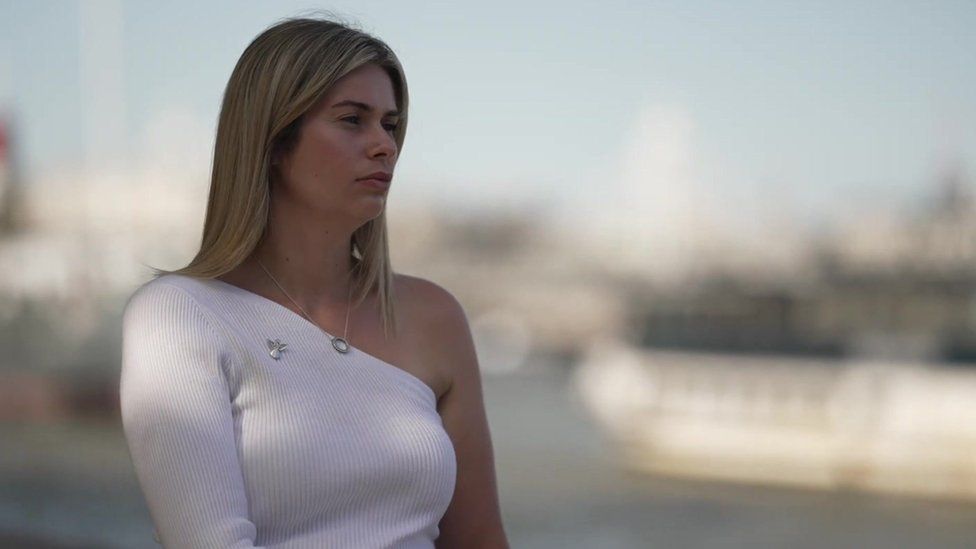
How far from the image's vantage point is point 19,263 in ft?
109

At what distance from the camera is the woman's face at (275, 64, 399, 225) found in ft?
4.27

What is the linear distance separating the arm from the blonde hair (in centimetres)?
22

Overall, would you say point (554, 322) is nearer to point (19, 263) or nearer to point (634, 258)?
point (634, 258)

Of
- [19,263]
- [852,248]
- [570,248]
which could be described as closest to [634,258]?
[570,248]

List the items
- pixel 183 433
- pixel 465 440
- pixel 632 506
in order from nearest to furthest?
pixel 183 433
pixel 465 440
pixel 632 506

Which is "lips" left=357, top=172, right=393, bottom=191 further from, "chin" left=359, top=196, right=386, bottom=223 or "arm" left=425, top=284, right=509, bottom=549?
"arm" left=425, top=284, right=509, bottom=549

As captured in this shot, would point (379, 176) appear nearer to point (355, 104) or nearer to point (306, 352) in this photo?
point (355, 104)

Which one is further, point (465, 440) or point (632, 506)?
point (632, 506)

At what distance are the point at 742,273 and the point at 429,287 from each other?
52345 millimetres

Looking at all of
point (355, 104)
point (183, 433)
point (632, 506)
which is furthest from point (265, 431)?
point (632, 506)

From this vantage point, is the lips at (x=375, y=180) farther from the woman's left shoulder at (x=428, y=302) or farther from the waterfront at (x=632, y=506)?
the waterfront at (x=632, y=506)

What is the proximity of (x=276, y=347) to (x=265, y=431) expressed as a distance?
9 centimetres

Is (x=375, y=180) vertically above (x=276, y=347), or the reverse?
(x=375, y=180)

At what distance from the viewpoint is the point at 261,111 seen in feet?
4.24
